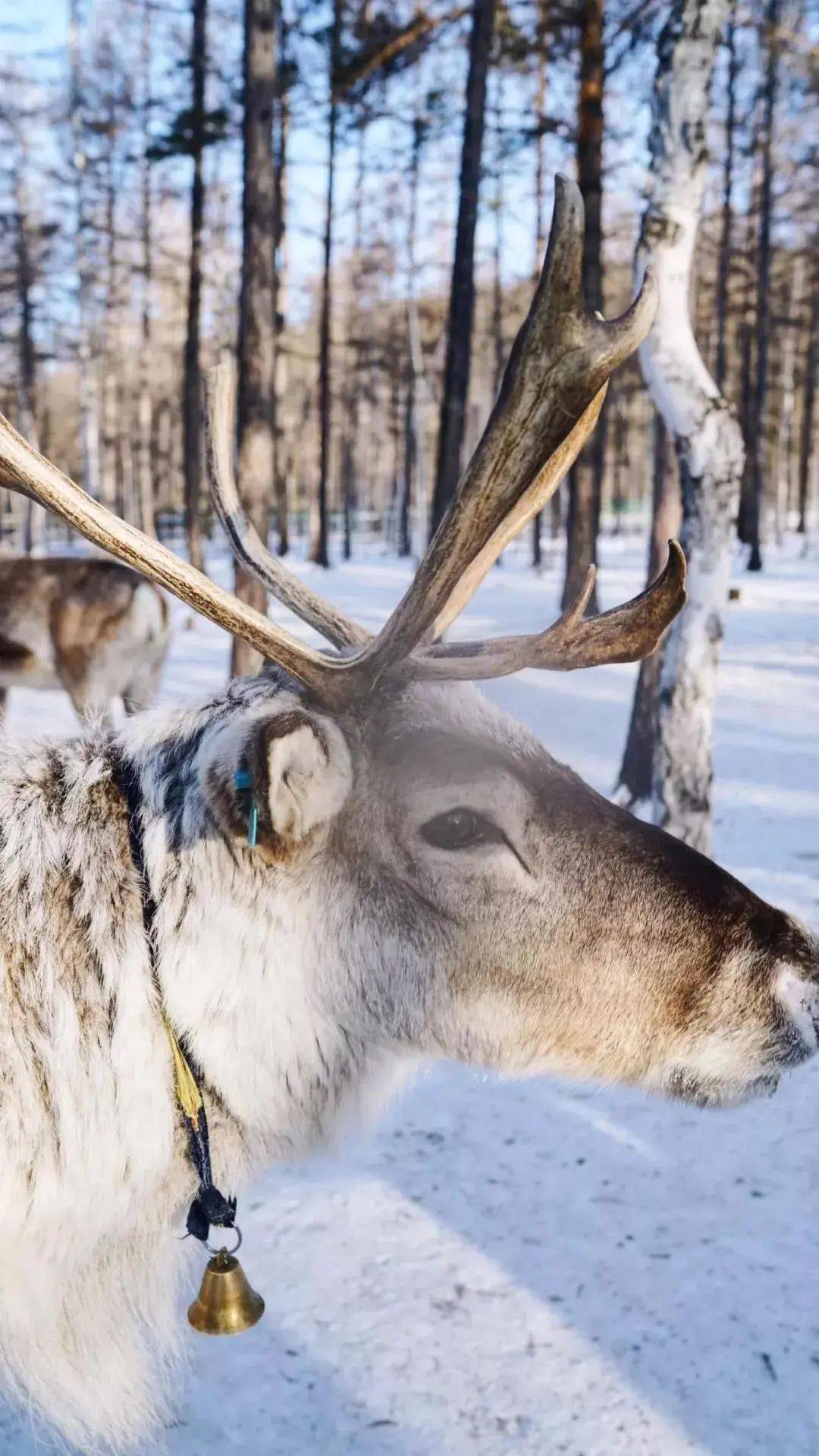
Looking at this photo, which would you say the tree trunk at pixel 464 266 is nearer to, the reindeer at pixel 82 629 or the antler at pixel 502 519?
the reindeer at pixel 82 629

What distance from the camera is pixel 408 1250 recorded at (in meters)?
2.86

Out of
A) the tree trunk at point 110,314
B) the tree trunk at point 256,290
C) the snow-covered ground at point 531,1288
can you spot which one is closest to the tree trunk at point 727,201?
the tree trunk at point 256,290

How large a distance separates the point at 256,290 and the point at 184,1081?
27.8 ft

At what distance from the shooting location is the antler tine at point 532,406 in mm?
1636

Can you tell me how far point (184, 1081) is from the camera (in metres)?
1.53

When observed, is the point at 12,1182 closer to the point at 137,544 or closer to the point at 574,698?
the point at 137,544

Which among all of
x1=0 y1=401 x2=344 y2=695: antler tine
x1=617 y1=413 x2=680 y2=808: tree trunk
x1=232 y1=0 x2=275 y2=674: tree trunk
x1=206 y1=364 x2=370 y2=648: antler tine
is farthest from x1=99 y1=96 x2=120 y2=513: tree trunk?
x1=0 y1=401 x2=344 y2=695: antler tine

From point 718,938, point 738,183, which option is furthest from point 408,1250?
point 738,183

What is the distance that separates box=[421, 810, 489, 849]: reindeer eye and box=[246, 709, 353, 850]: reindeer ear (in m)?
0.16

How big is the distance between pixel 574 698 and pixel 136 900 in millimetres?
8208

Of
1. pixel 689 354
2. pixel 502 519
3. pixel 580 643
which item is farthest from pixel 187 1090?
→ pixel 689 354

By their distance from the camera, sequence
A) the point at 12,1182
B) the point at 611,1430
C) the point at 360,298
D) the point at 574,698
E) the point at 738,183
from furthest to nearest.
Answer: the point at 360,298
the point at 738,183
the point at 574,698
the point at 611,1430
the point at 12,1182

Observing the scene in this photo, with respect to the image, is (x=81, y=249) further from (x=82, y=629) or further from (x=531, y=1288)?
(x=531, y=1288)

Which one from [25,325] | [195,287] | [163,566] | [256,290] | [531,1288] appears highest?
[25,325]
